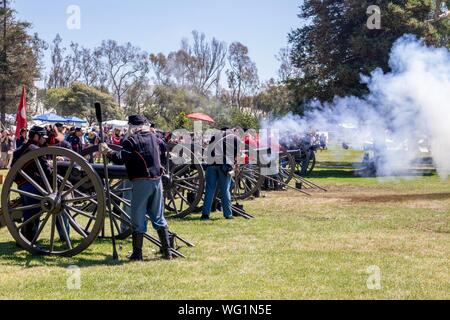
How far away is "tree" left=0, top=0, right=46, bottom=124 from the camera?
33219mm

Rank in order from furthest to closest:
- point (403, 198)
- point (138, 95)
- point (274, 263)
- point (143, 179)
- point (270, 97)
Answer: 1. point (138, 95)
2. point (270, 97)
3. point (403, 198)
4. point (143, 179)
5. point (274, 263)

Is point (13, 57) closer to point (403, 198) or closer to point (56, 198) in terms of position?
point (403, 198)

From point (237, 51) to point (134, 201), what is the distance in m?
47.2

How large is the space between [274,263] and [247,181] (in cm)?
805

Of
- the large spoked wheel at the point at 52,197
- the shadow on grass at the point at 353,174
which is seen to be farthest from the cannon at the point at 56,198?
the shadow on grass at the point at 353,174

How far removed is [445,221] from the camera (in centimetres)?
1073

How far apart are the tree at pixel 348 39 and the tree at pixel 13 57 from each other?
1409 cm

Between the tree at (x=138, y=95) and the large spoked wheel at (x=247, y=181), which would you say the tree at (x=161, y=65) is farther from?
the large spoked wheel at (x=247, y=181)

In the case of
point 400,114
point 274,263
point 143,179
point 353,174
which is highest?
point 400,114

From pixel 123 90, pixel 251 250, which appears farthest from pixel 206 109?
pixel 251 250

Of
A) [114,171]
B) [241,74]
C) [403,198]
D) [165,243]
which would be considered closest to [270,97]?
[241,74]

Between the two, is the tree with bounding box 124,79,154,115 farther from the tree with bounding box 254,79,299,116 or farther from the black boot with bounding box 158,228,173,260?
the black boot with bounding box 158,228,173,260

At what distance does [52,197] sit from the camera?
24.6 feet

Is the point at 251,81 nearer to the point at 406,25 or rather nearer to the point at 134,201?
the point at 406,25
